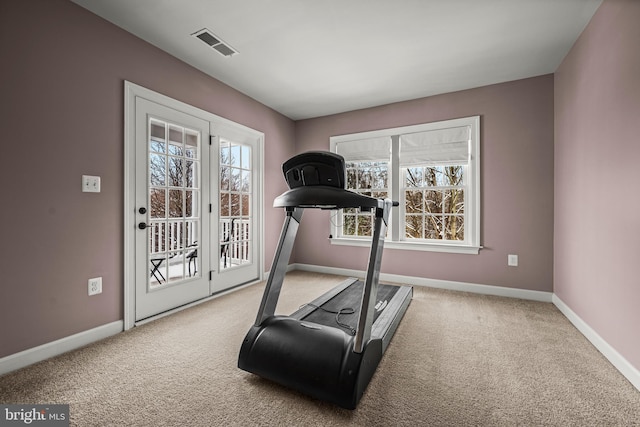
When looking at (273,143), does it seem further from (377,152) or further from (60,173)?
(60,173)

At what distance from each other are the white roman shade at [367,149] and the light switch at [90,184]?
3181 millimetres

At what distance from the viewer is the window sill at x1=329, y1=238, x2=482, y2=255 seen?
3.62 m

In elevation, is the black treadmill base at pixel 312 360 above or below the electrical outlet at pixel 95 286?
below

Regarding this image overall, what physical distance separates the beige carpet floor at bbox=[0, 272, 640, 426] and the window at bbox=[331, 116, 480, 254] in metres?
1.47

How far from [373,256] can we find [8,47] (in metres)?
2.71

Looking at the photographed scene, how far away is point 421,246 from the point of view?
12.8 ft

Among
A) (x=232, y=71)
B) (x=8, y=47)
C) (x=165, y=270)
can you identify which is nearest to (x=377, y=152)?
(x=232, y=71)

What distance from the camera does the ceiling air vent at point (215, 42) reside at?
248 centimetres

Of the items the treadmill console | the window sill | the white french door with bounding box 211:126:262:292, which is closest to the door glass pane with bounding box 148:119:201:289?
the white french door with bounding box 211:126:262:292

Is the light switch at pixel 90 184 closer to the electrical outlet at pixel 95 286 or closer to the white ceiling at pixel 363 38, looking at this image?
the electrical outlet at pixel 95 286

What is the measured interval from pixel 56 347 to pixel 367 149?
4000 millimetres

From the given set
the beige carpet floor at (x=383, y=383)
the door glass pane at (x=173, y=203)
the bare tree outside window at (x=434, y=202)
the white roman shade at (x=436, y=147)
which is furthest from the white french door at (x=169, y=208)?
the bare tree outside window at (x=434, y=202)

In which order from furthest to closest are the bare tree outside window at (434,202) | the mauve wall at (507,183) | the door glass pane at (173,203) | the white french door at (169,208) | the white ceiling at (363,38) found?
the bare tree outside window at (434,202), the mauve wall at (507,183), the door glass pane at (173,203), the white french door at (169,208), the white ceiling at (363,38)

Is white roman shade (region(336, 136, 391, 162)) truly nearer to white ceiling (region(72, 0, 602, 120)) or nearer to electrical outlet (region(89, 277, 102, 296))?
white ceiling (region(72, 0, 602, 120))
